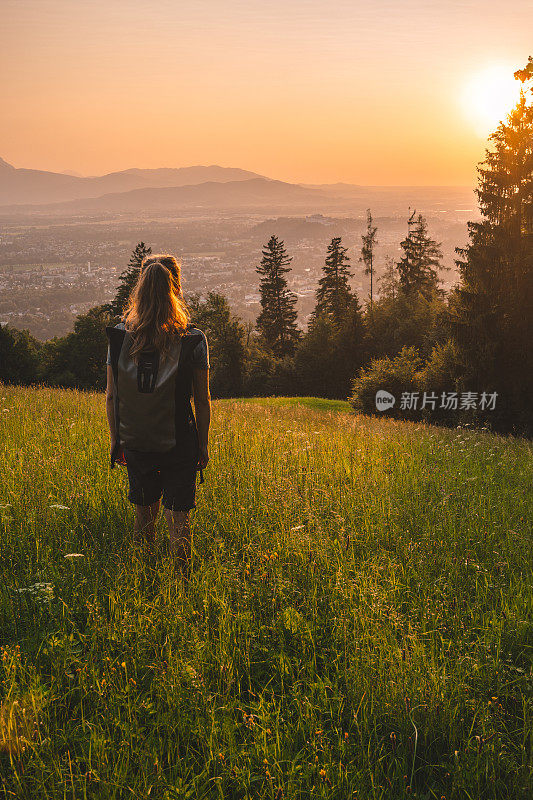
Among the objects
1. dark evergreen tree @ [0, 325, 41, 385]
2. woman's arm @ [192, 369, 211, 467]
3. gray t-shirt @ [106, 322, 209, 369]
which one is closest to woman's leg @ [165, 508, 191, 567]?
Answer: woman's arm @ [192, 369, 211, 467]

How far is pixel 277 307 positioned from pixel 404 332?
15.3 metres

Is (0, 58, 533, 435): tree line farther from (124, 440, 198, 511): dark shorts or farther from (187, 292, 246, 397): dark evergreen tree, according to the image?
(124, 440, 198, 511): dark shorts

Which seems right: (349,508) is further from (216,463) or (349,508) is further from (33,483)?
(33,483)

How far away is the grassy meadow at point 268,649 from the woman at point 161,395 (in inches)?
19.2

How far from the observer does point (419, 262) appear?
58.8 metres

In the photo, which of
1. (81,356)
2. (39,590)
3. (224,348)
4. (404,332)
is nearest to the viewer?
(39,590)

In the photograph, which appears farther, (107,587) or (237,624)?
(107,587)

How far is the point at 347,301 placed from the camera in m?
60.8

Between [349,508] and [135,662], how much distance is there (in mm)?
2442

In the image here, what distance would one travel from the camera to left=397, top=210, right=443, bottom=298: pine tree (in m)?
56.8

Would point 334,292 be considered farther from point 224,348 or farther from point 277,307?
point 224,348

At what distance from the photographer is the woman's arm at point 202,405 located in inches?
136

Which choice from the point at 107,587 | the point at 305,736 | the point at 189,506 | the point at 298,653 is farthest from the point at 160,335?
the point at 305,736

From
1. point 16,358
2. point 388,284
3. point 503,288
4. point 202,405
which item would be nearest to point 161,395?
point 202,405
